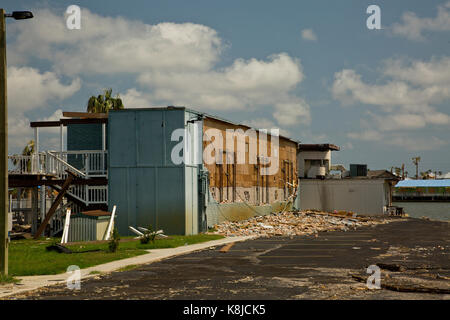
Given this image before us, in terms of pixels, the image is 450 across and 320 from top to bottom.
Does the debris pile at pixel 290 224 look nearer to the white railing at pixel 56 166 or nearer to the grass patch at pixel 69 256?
the grass patch at pixel 69 256

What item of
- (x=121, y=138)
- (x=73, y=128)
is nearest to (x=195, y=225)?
(x=121, y=138)

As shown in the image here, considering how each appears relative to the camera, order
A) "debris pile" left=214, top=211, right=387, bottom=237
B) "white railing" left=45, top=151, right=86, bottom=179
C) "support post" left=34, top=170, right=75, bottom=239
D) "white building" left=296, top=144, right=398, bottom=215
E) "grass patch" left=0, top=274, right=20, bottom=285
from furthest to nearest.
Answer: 1. "white building" left=296, top=144, right=398, bottom=215
2. "debris pile" left=214, top=211, right=387, bottom=237
3. "white railing" left=45, top=151, right=86, bottom=179
4. "support post" left=34, top=170, right=75, bottom=239
5. "grass patch" left=0, top=274, right=20, bottom=285

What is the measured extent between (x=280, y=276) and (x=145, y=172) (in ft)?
51.1

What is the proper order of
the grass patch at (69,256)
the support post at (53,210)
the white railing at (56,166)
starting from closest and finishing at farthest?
1. the grass patch at (69,256)
2. the support post at (53,210)
3. the white railing at (56,166)

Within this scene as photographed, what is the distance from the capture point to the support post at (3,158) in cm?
1370

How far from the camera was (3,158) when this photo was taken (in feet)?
45.6

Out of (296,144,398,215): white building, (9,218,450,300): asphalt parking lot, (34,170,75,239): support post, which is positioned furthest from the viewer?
(296,144,398,215): white building

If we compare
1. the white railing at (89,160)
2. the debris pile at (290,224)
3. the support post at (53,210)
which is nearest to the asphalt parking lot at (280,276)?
the debris pile at (290,224)

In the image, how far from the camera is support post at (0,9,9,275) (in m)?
13.7

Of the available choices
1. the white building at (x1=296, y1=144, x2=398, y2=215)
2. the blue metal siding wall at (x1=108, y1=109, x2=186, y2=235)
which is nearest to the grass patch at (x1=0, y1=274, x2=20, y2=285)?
the blue metal siding wall at (x1=108, y1=109, x2=186, y2=235)

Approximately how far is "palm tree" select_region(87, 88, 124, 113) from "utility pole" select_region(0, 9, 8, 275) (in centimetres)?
4283

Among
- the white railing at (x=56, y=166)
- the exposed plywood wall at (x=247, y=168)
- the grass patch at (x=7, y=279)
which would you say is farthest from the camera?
the exposed plywood wall at (x=247, y=168)

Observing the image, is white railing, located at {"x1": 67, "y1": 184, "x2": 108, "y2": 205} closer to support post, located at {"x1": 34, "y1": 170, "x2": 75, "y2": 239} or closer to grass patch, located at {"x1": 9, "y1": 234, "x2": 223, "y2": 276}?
support post, located at {"x1": 34, "y1": 170, "x2": 75, "y2": 239}

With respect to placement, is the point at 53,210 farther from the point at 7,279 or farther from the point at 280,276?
the point at 280,276
